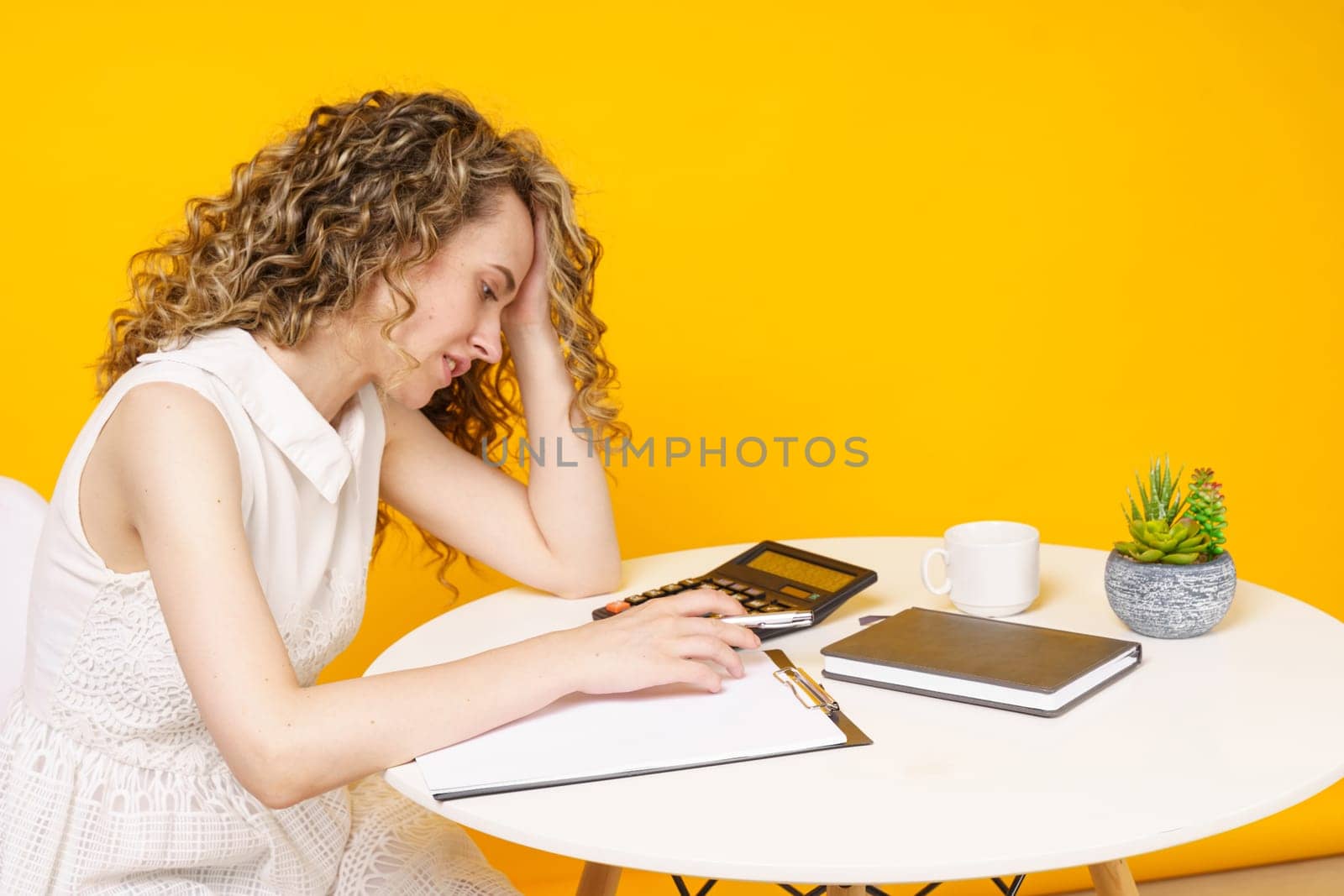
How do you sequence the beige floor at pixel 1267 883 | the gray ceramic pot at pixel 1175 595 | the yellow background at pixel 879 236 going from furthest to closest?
the beige floor at pixel 1267 883 → the yellow background at pixel 879 236 → the gray ceramic pot at pixel 1175 595

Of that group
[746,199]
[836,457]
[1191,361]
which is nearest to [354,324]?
[746,199]

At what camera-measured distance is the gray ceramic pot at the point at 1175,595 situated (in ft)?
4.02

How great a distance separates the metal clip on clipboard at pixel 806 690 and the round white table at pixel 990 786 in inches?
1.0

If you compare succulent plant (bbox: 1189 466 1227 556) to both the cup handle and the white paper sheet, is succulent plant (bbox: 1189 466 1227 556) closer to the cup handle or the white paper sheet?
the cup handle

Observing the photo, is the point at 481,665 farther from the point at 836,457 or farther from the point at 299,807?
the point at 836,457

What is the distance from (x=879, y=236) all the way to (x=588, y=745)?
1.61 metres

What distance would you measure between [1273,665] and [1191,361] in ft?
5.05

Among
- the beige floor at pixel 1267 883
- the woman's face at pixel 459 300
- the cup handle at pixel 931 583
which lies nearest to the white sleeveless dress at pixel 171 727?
the woman's face at pixel 459 300

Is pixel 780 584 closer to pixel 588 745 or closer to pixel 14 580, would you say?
pixel 588 745

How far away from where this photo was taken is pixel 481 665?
1.12m

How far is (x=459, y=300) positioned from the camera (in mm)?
1401

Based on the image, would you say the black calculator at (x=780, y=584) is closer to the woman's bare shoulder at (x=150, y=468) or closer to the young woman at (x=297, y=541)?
the young woman at (x=297, y=541)

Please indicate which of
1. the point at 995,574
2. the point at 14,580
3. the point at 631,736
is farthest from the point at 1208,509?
the point at 14,580

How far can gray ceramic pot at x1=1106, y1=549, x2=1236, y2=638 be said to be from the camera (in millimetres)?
1227
